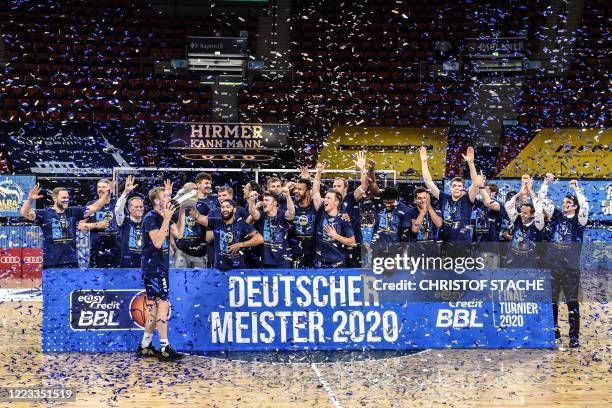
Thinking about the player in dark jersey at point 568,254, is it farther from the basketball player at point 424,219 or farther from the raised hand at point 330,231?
the raised hand at point 330,231

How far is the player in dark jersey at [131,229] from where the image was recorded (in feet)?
28.0

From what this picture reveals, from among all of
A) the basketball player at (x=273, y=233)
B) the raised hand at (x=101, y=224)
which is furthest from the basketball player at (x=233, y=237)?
the raised hand at (x=101, y=224)

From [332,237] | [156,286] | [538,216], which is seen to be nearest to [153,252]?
[156,286]

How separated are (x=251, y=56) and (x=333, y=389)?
54.6 feet

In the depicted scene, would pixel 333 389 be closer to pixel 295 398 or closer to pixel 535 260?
pixel 295 398

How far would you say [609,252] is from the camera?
16.9m

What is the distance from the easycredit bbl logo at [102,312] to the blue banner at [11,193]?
813 cm

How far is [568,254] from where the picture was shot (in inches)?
358

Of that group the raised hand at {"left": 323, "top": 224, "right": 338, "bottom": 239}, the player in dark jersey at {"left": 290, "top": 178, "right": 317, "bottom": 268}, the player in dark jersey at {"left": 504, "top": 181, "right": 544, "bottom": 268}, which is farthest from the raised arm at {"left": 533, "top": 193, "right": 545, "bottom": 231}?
the player in dark jersey at {"left": 290, "top": 178, "right": 317, "bottom": 268}

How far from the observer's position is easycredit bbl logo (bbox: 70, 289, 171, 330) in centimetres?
838

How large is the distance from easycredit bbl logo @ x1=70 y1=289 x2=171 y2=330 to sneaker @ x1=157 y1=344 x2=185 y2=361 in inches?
22.4

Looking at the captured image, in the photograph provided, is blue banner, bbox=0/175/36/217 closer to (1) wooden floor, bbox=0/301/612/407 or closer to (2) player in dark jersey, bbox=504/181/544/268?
(1) wooden floor, bbox=0/301/612/407

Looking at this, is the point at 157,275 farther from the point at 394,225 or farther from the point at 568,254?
the point at 568,254

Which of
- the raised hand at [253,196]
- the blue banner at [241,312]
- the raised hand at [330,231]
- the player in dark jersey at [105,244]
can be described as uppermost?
the raised hand at [253,196]
